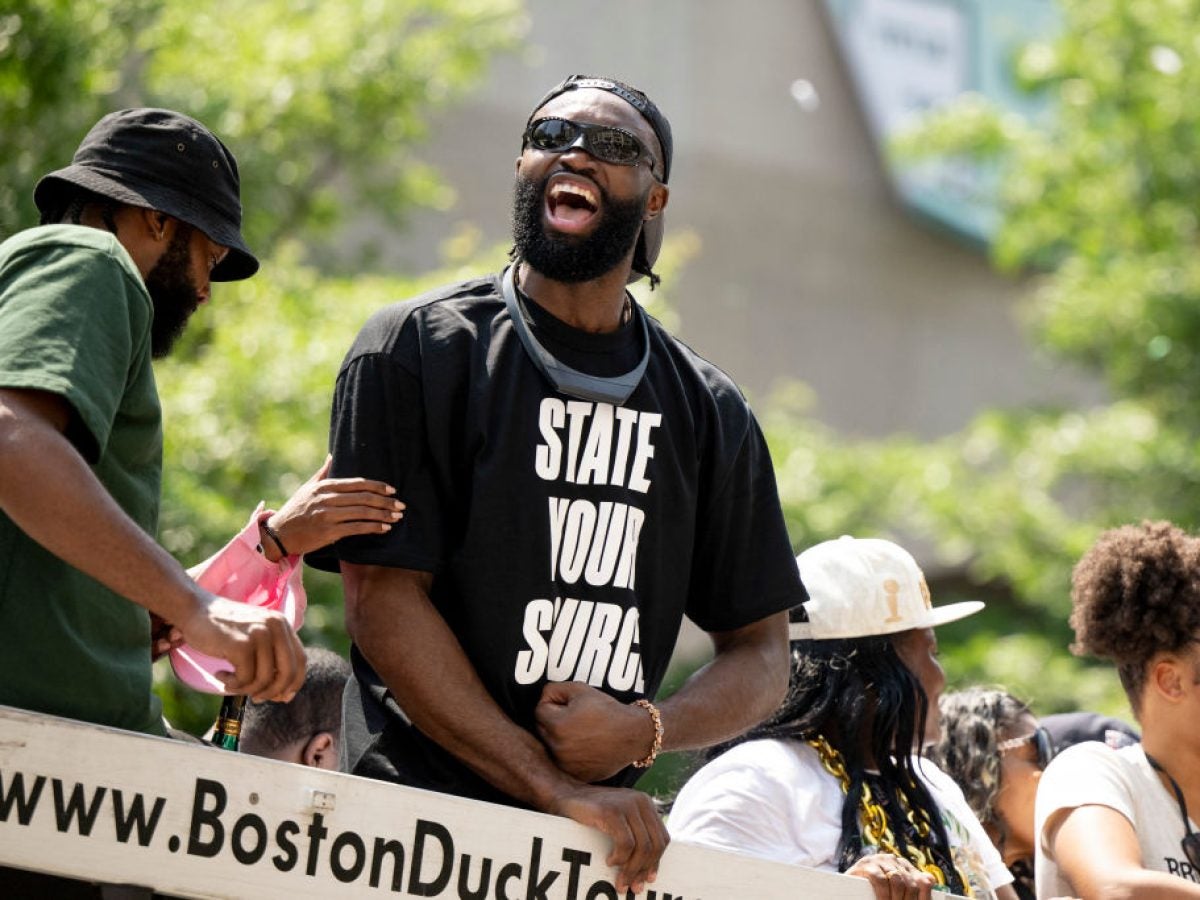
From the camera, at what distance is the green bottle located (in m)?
3.31

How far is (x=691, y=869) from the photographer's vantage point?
2.97m

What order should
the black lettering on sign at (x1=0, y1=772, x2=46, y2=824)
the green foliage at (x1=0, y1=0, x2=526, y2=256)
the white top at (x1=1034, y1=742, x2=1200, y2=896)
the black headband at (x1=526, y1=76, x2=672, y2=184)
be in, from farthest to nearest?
the green foliage at (x1=0, y1=0, x2=526, y2=256) → the white top at (x1=1034, y1=742, x2=1200, y2=896) → the black headband at (x1=526, y1=76, x2=672, y2=184) → the black lettering on sign at (x1=0, y1=772, x2=46, y2=824)

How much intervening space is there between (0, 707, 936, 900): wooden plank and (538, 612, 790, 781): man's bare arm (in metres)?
0.19

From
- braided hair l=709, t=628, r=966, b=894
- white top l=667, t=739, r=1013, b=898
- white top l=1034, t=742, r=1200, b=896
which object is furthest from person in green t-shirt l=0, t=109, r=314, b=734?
white top l=1034, t=742, r=1200, b=896

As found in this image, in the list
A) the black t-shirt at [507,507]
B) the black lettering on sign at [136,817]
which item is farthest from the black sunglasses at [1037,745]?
the black lettering on sign at [136,817]

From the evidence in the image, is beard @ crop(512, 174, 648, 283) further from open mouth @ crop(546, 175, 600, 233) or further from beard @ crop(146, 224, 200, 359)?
beard @ crop(146, 224, 200, 359)

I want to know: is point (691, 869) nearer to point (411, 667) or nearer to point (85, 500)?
point (411, 667)

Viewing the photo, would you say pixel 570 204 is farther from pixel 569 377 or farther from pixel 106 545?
pixel 106 545

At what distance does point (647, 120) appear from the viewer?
343 centimetres

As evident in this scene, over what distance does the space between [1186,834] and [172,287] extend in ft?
7.65

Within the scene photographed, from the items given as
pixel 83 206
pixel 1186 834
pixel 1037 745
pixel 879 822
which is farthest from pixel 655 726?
pixel 1037 745

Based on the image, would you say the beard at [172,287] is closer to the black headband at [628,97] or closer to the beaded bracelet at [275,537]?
the beaded bracelet at [275,537]

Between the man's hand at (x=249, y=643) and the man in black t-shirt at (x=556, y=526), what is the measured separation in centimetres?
42

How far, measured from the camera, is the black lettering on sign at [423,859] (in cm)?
271
